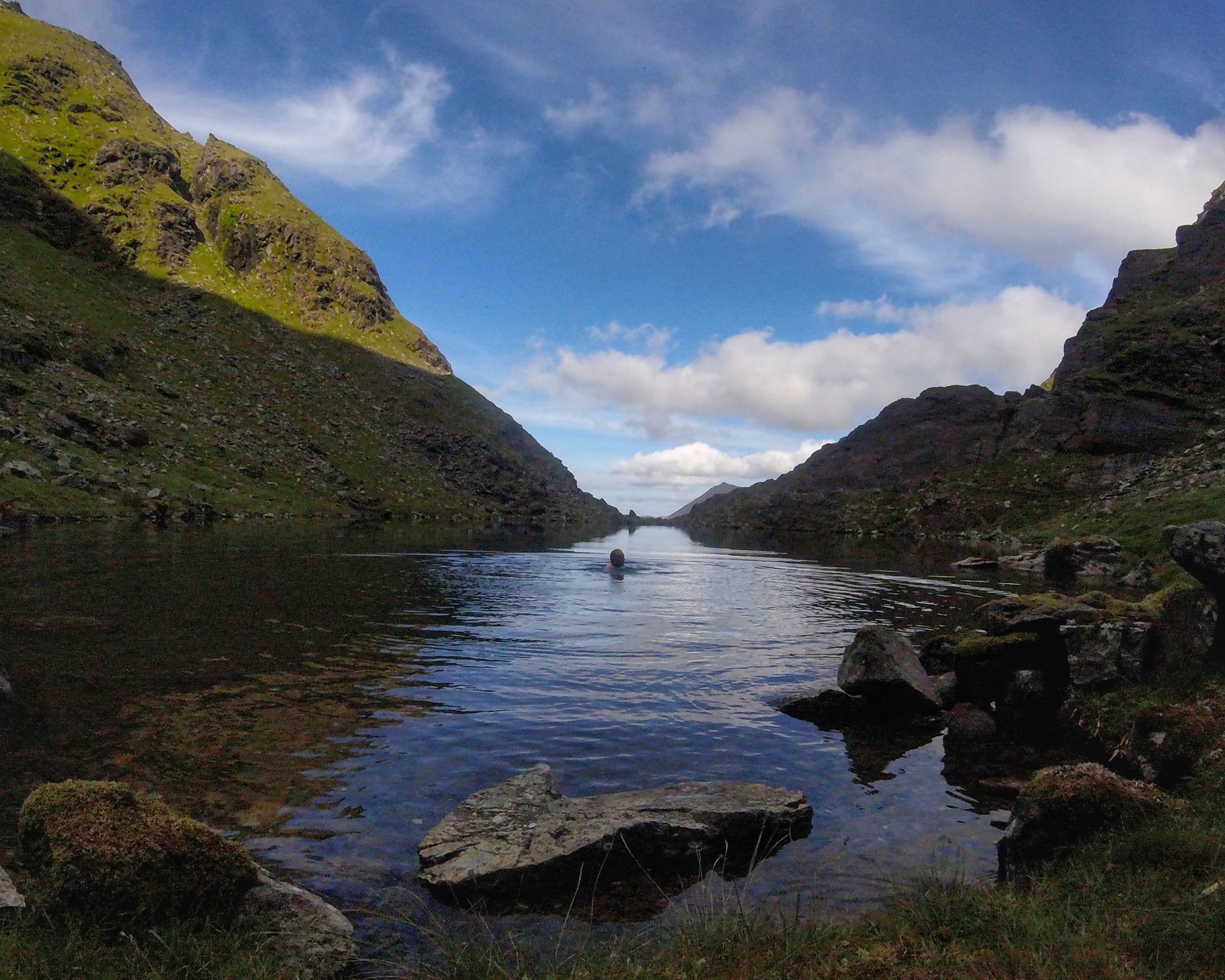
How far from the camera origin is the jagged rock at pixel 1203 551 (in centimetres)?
1294

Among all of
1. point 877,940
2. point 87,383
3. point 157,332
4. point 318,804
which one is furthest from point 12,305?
point 877,940

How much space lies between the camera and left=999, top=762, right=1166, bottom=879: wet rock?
888 centimetres

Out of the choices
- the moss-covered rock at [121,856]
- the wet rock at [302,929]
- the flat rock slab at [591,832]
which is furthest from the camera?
the flat rock slab at [591,832]

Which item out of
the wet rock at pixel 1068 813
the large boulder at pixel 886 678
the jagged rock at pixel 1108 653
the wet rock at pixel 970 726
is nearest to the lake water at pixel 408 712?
the wet rock at pixel 970 726

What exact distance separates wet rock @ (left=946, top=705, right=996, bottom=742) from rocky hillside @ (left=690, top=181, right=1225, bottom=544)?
3679cm

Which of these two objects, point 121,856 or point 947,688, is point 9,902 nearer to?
point 121,856

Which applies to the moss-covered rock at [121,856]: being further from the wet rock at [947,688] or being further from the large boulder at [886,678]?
the wet rock at [947,688]

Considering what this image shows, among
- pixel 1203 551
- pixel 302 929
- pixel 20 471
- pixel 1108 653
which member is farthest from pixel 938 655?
pixel 20 471

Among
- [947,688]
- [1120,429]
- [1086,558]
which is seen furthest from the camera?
[1120,429]

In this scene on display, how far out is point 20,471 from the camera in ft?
175

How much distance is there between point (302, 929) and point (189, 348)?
5140 inches

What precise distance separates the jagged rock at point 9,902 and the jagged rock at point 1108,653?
18859 millimetres

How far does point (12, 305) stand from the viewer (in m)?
81.5

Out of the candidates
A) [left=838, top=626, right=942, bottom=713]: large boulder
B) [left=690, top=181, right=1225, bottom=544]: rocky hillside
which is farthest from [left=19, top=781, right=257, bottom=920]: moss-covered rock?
[left=690, top=181, right=1225, bottom=544]: rocky hillside
